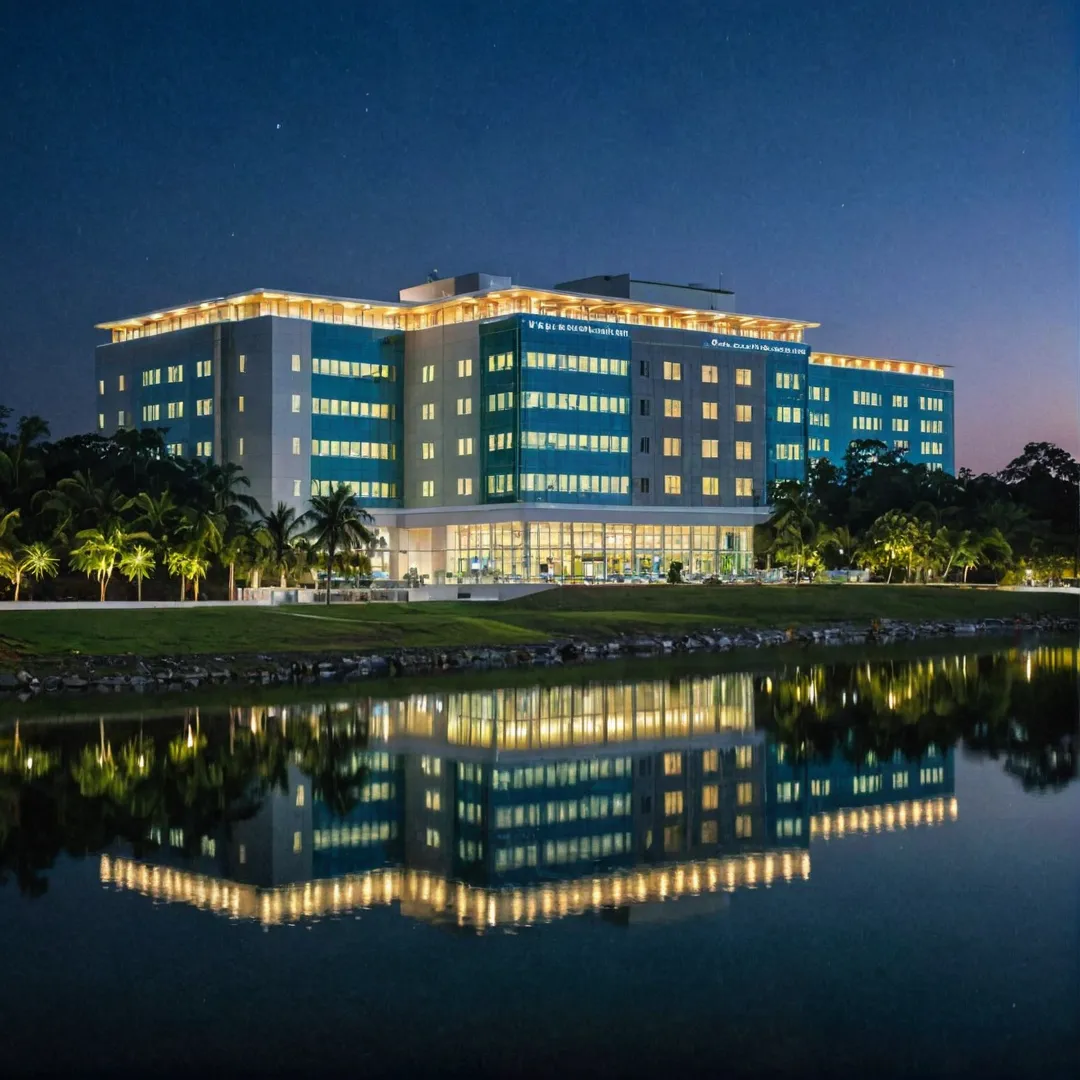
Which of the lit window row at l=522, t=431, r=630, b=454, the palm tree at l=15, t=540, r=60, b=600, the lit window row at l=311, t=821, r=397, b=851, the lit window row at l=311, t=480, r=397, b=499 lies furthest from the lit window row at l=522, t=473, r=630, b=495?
the lit window row at l=311, t=821, r=397, b=851

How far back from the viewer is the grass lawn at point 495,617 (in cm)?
7494

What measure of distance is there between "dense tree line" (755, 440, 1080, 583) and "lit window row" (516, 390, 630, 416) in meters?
18.7

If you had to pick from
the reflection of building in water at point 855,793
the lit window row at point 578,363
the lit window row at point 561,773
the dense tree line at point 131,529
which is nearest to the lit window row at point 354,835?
the lit window row at point 561,773

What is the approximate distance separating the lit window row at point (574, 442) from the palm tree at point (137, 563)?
5450cm

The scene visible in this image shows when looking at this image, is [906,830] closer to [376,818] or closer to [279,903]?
[376,818]

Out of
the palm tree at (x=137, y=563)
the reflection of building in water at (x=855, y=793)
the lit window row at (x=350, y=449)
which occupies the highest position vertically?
the lit window row at (x=350, y=449)

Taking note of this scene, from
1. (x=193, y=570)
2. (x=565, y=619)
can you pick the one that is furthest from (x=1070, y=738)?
(x=193, y=570)

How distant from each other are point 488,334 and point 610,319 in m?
13.6

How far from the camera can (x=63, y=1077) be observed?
18.8 metres

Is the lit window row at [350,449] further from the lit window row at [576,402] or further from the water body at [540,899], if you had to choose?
the water body at [540,899]

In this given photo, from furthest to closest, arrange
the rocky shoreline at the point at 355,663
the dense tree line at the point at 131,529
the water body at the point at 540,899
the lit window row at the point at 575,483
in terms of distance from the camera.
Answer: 1. the lit window row at the point at 575,483
2. the dense tree line at the point at 131,529
3. the rocky shoreline at the point at 355,663
4. the water body at the point at 540,899

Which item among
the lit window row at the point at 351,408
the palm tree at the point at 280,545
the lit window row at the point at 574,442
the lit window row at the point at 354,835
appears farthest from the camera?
the lit window row at the point at 351,408

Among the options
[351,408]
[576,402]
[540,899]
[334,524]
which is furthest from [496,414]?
[540,899]

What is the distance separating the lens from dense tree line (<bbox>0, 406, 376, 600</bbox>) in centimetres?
9981
